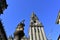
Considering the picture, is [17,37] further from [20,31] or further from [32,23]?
[32,23]

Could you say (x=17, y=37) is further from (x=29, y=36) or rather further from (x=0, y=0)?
(x=29, y=36)

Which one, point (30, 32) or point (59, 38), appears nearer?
point (59, 38)

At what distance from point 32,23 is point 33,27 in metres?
1.63

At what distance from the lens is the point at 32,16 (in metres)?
85.1

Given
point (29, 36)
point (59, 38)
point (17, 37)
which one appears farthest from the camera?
point (29, 36)

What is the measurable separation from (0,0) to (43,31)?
64.9m

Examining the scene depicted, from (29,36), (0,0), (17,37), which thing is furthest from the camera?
(29,36)

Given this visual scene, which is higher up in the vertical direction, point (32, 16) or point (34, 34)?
point (32, 16)

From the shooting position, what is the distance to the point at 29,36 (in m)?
80.3

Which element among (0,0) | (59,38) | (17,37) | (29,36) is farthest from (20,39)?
(29,36)

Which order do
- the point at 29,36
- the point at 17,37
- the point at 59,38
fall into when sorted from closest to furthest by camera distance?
the point at 17,37 → the point at 59,38 → the point at 29,36

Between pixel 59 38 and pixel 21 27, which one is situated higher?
pixel 59 38

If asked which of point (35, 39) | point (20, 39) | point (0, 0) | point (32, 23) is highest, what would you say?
point (32, 23)

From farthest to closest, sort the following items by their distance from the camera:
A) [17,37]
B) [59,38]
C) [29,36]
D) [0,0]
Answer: [29,36], [59,38], [0,0], [17,37]
